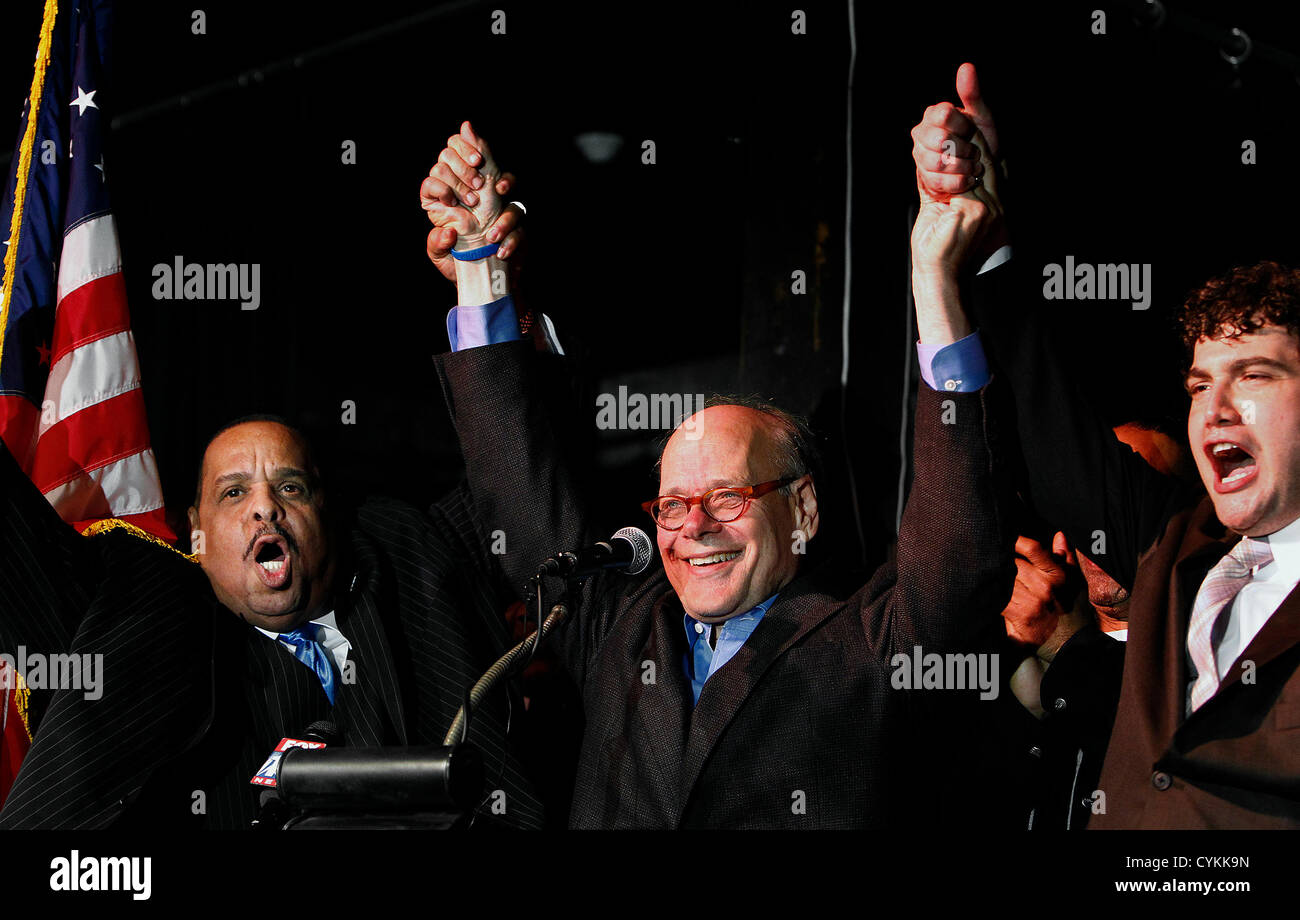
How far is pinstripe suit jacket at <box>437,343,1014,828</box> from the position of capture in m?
2.10

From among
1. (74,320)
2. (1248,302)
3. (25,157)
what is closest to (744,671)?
(1248,302)

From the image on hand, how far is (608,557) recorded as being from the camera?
2.10 m

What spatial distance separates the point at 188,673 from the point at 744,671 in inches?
A: 41.9

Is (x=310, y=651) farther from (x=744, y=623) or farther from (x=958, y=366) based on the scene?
(x=958, y=366)

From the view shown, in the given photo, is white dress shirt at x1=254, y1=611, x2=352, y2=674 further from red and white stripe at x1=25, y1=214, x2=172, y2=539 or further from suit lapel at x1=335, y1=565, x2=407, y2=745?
red and white stripe at x1=25, y1=214, x2=172, y2=539

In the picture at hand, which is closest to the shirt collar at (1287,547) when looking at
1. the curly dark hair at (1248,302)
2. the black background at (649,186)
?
the curly dark hair at (1248,302)

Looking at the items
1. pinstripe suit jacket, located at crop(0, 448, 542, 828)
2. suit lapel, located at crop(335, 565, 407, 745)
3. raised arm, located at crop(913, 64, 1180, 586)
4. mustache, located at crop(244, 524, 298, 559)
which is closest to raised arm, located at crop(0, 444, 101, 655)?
pinstripe suit jacket, located at crop(0, 448, 542, 828)

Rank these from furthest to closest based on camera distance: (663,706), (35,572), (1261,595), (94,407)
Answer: (94,407)
(35,572)
(663,706)
(1261,595)

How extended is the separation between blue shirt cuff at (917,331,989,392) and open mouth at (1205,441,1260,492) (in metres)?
0.36

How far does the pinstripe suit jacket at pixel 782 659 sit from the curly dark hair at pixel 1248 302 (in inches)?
15.7

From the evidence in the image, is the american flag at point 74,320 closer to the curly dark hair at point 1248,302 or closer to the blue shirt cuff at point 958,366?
the blue shirt cuff at point 958,366

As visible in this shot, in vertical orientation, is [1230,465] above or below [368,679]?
above
